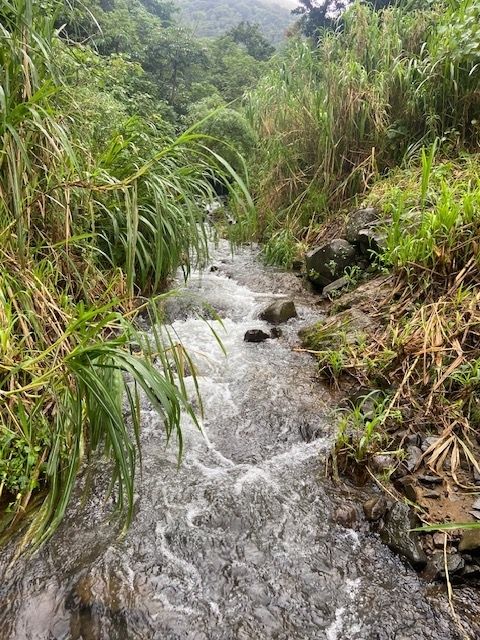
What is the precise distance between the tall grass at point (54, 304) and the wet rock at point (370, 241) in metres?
1.65

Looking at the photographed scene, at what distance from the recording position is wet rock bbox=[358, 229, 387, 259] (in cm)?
343

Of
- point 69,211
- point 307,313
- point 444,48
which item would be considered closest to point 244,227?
point 307,313

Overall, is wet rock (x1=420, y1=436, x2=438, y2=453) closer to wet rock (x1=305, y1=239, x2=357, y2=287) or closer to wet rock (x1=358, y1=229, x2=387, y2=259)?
wet rock (x1=358, y1=229, x2=387, y2=259)

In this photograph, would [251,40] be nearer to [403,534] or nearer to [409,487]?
[409,487]

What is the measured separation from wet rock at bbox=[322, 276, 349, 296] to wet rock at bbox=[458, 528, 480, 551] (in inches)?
93.3

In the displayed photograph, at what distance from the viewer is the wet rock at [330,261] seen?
377 centimetres

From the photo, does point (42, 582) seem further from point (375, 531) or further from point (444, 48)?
point (444, 48)

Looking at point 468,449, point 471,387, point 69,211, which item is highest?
point 69,211

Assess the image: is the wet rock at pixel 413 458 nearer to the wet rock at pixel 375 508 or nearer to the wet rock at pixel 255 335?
the wet rock at pixel 375 508

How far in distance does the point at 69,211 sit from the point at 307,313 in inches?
86.4

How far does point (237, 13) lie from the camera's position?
4738 centimetres

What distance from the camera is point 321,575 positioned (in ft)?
5.00

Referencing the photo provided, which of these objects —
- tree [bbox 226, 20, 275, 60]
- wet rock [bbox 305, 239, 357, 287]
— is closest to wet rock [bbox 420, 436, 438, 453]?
wet rock [bbox 305, 239, 357, 287]

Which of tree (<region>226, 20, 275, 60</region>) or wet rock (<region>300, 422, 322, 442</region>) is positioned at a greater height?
tree (<region>226, 20, 275, 60</region>)
